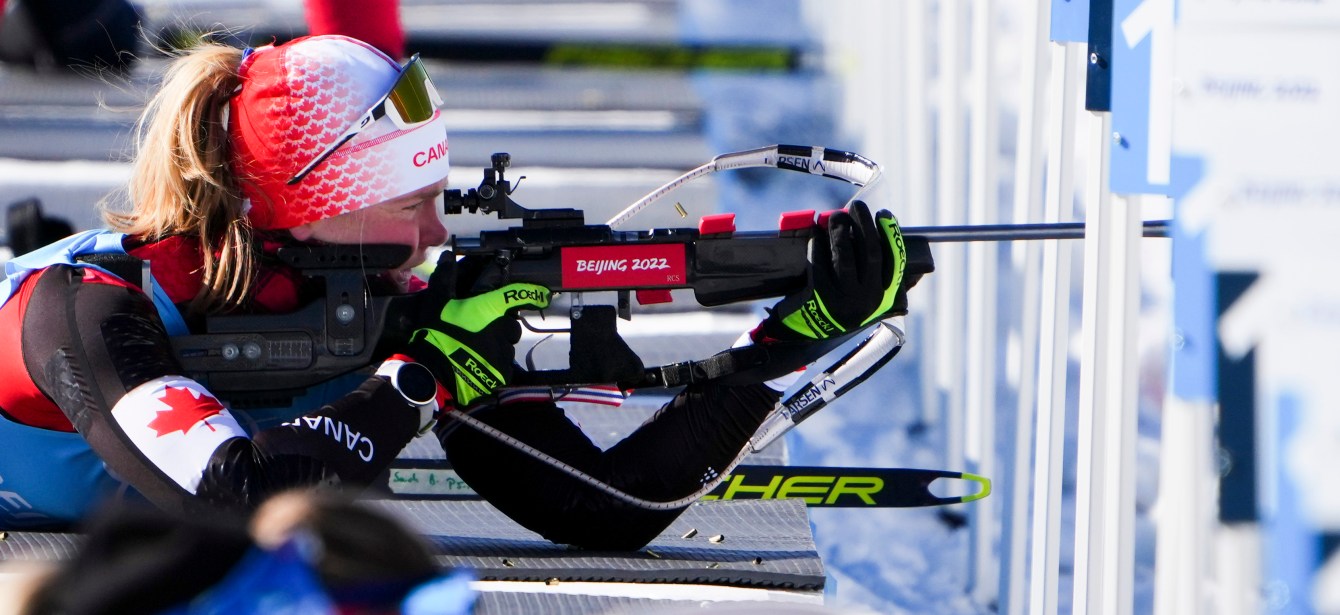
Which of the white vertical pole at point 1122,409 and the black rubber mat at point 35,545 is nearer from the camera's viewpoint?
the white vertical pole at point 1122,409

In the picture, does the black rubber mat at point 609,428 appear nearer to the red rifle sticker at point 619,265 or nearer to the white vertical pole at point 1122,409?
the red rifle sticker at point 619,265

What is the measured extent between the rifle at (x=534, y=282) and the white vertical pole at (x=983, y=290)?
1.38 metres

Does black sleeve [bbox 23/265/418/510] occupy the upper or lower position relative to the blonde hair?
lower

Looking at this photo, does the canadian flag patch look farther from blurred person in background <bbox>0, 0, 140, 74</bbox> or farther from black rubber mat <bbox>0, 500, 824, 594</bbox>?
blurred person in background <bbox>0, 0, 140, 74</bbox>

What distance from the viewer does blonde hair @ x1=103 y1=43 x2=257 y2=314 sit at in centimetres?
207

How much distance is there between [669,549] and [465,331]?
599 millimetres

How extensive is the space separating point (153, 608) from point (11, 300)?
4.86ft

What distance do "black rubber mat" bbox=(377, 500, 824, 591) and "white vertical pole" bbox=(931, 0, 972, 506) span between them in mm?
1156

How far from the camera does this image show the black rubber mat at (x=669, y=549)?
7.03 feet

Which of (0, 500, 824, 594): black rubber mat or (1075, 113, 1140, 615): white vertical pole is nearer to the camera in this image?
(1075, 113, 1140, 615): white vertical pole

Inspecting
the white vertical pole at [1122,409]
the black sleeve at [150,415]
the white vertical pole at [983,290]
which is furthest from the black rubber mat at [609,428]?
the white vertical pole at [1122,409]

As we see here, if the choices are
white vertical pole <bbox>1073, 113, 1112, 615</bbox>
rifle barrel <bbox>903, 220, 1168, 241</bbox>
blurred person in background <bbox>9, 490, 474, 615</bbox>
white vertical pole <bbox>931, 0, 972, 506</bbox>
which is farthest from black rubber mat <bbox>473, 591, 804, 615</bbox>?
white vertical pole <bbox>931, 0, 972, 506</bbox>

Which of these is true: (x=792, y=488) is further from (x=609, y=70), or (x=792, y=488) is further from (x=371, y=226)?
(x=609, y=70)

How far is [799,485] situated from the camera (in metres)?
2.94
